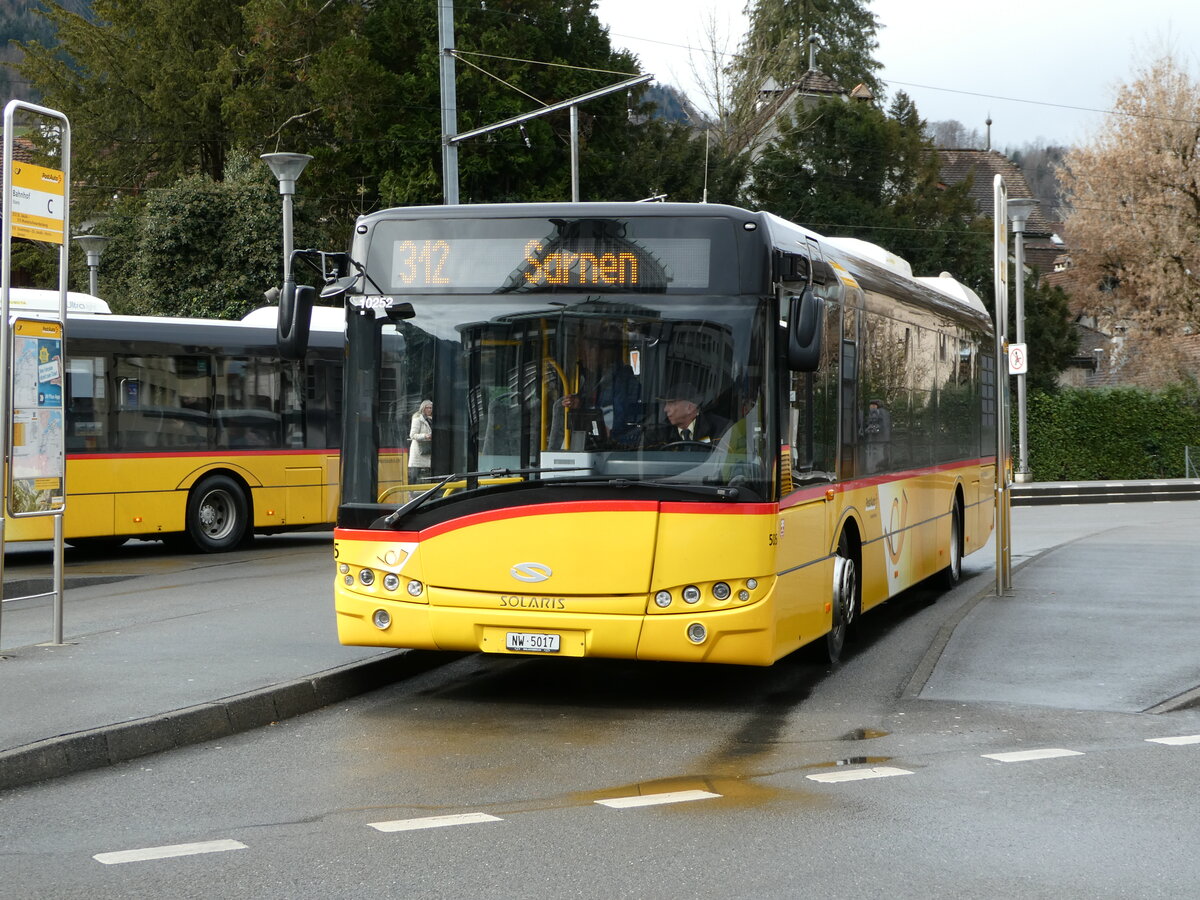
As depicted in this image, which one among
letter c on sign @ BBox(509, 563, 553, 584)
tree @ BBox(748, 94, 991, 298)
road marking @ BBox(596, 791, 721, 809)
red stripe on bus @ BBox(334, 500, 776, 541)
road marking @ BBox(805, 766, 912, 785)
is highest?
tree @ BBox(748, 94, 991, 298)

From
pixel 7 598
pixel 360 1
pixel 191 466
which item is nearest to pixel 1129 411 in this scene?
pixel 360 1

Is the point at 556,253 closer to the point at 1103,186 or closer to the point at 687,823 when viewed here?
the point at 687,823

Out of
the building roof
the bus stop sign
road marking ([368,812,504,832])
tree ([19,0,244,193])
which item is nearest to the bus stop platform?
road marking ([368,812,504,832])

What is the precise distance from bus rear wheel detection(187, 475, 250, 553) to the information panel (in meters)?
8.82

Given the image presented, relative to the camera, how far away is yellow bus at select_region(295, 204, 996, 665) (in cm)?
862

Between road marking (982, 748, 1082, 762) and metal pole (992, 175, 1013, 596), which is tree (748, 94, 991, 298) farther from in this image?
road marking (982, 748, 1082, 762)

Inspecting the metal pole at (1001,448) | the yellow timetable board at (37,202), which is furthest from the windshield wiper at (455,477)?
the metal pole at (1001,448)

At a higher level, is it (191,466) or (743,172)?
(743,172)

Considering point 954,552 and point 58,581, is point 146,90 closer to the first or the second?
point 954,552

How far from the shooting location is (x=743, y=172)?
46656 millimetres

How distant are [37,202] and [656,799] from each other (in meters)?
5.95

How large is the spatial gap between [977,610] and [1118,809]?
7324 mm

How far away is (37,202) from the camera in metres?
10.1

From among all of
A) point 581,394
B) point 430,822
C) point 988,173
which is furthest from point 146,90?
point 988,173
